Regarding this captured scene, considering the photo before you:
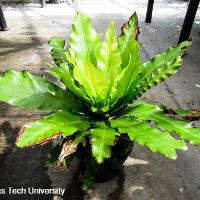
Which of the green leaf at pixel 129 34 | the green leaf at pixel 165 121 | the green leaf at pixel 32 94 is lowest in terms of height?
the green leaf at pixel 165 121

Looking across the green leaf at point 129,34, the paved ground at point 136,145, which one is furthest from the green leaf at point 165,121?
Answer: the paved ground at point 136,145

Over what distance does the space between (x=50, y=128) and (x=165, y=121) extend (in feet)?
2.11

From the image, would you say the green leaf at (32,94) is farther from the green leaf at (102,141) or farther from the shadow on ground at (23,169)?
the shadow on ground at (23,169)

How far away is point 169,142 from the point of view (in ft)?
3.83

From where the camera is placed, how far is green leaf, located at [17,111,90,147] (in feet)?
3.86

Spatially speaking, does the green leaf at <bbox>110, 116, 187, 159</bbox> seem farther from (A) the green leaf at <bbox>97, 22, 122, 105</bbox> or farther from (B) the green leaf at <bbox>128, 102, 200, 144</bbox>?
(A) the green leaf at <bbox>97, 22, 122, 105</bbox>

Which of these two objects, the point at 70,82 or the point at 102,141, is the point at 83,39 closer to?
the point at 70,82

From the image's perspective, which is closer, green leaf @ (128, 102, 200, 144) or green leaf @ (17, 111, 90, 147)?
green leaf @ (17, 111, 90, 147)

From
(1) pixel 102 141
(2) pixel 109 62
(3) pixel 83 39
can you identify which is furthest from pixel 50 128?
(3) pixel 83 39

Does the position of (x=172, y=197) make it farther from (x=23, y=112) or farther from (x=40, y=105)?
(x=23, y=112)

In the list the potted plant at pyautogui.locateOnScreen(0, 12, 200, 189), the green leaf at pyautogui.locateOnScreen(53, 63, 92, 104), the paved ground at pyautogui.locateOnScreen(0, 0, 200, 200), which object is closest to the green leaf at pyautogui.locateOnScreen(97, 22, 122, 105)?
the potted plant at pyautogui.locateOnScreen(0, 12, 200, 189)

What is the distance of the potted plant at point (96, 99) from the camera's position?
1261mm

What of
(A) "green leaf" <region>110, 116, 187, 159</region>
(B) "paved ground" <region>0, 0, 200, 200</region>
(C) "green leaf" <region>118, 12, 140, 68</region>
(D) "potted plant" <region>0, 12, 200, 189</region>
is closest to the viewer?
(A) "green leaf" <region>110, 116, 187, 159</region>

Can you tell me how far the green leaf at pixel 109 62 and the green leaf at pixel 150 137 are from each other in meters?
0.20
